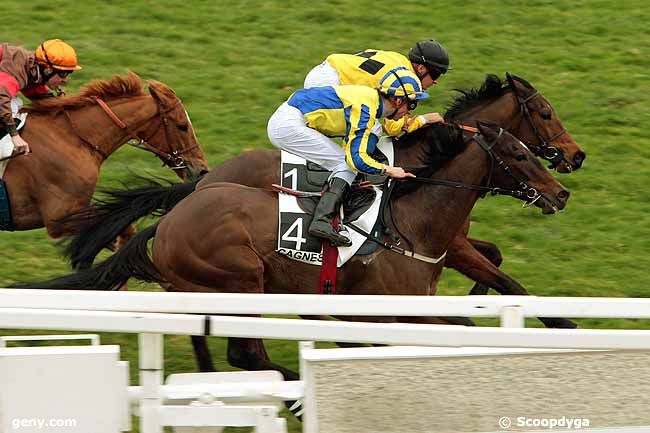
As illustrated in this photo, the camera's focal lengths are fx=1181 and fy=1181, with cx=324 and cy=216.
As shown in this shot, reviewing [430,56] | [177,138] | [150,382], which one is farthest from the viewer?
[177,138]

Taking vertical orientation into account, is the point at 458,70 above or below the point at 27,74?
below

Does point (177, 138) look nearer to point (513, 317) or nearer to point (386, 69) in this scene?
point (386, 69)

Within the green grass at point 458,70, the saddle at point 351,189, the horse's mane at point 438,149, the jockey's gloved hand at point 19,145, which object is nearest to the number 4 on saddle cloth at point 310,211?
the saddle at point 351,189

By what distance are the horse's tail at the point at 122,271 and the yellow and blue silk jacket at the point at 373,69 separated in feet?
4.63

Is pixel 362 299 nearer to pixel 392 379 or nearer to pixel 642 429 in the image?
pixel 392 379

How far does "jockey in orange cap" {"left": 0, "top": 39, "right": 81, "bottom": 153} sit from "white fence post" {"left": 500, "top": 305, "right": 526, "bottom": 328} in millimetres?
3757

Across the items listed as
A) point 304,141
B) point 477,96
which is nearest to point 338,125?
point 304,141

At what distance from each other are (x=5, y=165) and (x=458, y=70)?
5.13 meters

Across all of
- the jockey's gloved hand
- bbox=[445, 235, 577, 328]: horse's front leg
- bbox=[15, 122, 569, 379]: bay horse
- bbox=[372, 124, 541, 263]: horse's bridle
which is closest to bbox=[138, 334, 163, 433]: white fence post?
bbox=[15, 122, 569, 379]: bay horse

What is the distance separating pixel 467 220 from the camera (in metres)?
6.71

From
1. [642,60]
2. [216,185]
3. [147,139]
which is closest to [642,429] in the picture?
[216,185]

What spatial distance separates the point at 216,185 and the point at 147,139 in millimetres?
1680

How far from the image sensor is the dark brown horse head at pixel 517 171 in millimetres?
6262

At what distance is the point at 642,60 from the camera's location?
37.2ft
